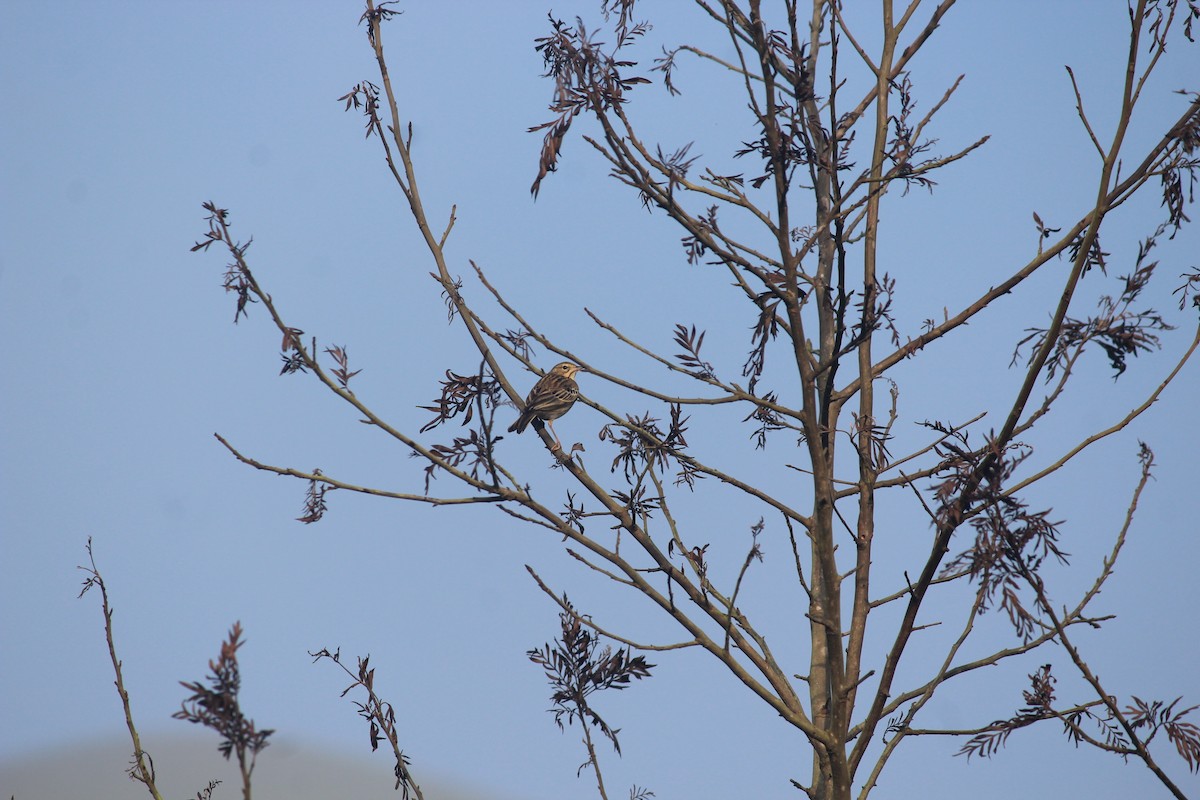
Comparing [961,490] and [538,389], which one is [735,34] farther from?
[538,389]

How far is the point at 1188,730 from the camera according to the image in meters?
4.27

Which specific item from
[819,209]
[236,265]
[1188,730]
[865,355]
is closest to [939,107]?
[819,209]

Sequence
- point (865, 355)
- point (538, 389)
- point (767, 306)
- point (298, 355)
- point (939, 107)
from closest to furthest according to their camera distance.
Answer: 1. point (298, 355)
2. point (767, 306)
3. point (865, 355)
4. point (939, 107)
5. point (538, 389)

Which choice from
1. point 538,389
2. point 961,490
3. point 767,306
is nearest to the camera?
point 961,490

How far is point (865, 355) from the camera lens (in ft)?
17.7

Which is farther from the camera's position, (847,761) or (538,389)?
(538,389)

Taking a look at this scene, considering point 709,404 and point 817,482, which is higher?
point 709,404

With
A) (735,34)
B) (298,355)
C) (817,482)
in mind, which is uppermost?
(735,34)

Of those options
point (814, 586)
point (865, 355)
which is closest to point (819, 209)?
point (865, 355)

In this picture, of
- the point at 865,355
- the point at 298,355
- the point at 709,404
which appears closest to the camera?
the point at 298,355

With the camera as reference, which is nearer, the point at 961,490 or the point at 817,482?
the point at 961,490

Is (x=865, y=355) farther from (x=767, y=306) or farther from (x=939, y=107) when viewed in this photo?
(x=939, y=107)

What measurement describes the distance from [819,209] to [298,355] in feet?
9.07

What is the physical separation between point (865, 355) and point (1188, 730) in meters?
2.17
